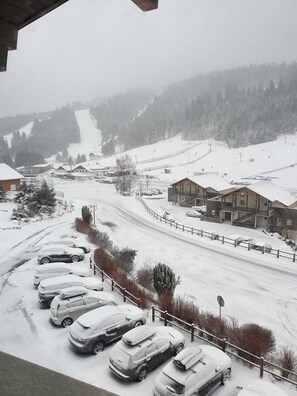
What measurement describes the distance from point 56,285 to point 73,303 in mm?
2763

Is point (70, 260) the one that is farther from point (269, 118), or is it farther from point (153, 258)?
point (269, 118)

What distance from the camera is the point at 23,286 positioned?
2225cm

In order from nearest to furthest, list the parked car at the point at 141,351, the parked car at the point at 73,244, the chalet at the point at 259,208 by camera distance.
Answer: the parked car at the point at 141,351 → the parked car at the point at 73,244 → the chalet at the point at 259,208

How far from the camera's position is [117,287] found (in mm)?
21859

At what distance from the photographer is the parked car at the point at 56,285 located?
18.8 meters

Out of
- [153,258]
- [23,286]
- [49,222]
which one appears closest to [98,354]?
[23,286]

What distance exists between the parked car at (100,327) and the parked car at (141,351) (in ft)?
4.76

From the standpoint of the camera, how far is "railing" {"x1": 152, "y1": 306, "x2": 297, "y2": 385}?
1273 centimetres

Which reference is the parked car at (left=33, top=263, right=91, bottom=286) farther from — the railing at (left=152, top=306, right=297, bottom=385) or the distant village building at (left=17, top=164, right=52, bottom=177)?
the distant village building at (left=17, top=164, right=52, bottom=177)

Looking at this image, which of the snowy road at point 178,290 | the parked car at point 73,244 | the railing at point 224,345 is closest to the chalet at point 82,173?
the snowy road at point 178,290

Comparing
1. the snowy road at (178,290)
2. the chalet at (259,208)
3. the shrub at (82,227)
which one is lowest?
the snowy road at (178,290)

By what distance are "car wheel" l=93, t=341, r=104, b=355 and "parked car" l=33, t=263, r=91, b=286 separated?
8.81m

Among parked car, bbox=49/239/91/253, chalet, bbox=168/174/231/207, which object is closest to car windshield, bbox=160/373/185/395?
parked car, bbox=49/239/91/253

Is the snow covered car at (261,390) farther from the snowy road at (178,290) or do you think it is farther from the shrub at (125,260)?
the shrub at (125,260)
